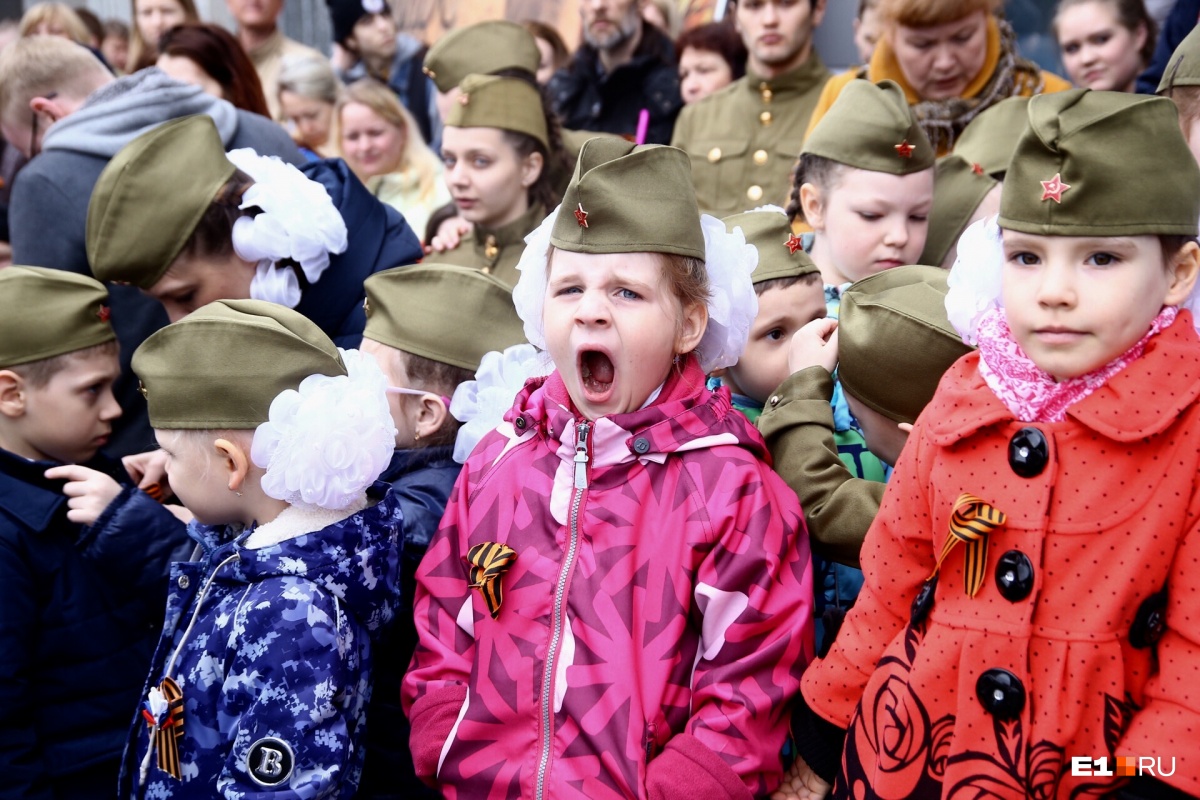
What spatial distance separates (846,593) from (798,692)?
1.41 feet

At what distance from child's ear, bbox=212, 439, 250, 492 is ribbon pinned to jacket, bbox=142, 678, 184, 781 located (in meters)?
0.47

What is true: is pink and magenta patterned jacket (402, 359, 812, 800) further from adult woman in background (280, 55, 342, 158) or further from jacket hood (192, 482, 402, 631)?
adult woman in background (280, 55, 342, 158)

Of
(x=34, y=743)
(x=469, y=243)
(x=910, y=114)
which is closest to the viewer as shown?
(x=34, y=743)

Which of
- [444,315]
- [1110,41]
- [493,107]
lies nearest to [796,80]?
[1110,41]

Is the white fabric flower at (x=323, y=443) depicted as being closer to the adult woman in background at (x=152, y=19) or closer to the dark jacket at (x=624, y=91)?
the dark jacket at (x=624, y=91)

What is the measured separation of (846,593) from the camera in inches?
112

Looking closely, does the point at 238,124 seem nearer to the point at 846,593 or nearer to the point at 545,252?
the point at 545,252

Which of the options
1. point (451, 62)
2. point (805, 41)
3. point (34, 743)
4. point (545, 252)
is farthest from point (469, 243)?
point (34, 743)

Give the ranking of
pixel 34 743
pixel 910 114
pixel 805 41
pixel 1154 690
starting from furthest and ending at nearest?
pixel 805 41 → pixel 910 114 → pixel 34 743 → pixel 1154 690

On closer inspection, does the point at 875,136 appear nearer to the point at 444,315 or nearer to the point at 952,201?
the point at 952,201

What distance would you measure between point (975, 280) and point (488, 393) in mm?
1326

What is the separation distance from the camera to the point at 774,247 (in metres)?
3.27

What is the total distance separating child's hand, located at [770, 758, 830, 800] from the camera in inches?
99.0

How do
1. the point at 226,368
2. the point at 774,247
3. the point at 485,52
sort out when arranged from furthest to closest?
the point at 485,52, the point at 774,247, the point at 226,368
